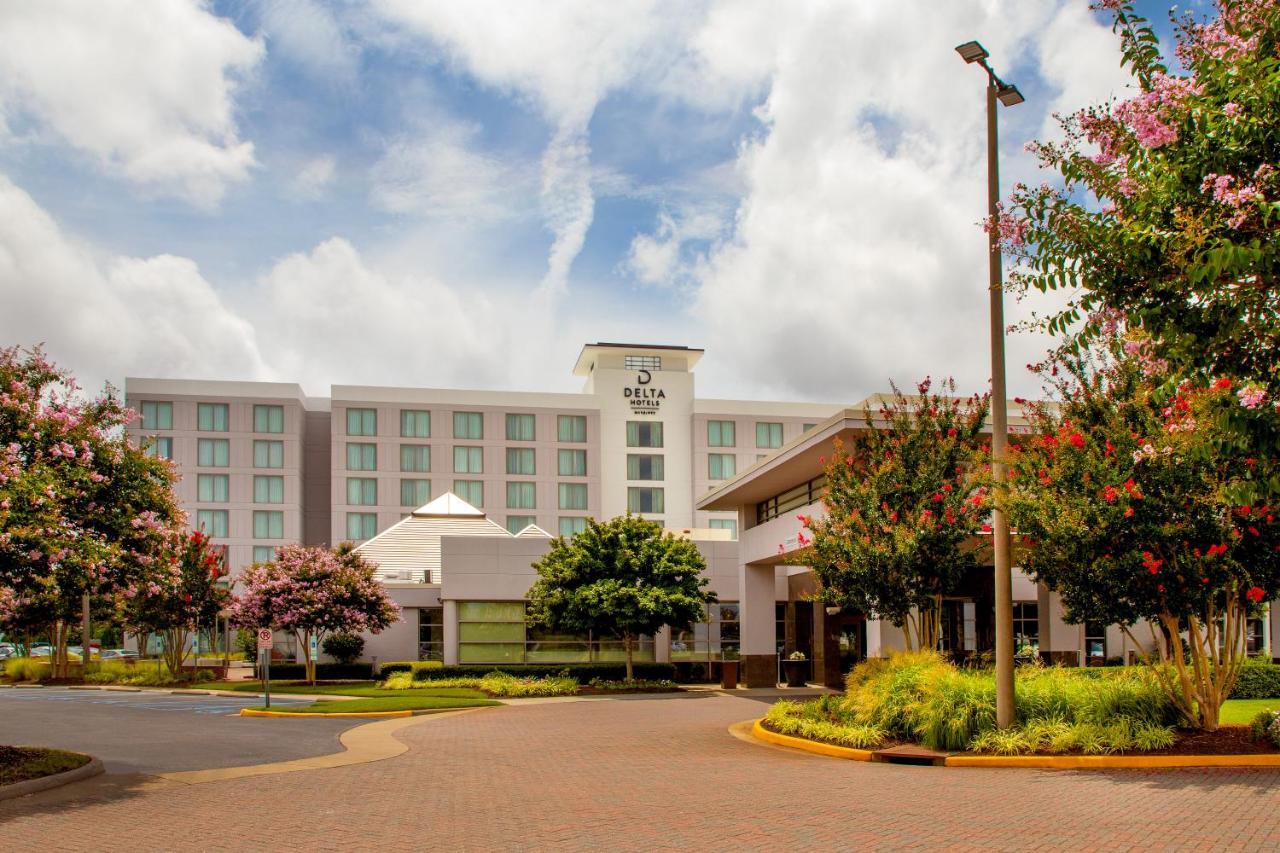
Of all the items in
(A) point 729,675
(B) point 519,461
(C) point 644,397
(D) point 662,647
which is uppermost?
(C) point 644,397

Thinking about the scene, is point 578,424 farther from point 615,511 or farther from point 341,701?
point 341,701

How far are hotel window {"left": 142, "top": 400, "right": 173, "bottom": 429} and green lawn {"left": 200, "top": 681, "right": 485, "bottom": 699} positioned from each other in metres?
41.1

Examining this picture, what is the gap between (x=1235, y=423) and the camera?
27.6 ft

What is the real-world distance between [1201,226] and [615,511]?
75632 mm

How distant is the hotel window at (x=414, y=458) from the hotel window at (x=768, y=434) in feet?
76.0

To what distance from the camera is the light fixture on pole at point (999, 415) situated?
52.7 ft

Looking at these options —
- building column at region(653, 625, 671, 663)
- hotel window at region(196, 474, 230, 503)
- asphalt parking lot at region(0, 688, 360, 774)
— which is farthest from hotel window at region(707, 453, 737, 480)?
asphalt parking lot at region(0, 688, 360, 774)

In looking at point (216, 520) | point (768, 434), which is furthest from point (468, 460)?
point (768, 434)

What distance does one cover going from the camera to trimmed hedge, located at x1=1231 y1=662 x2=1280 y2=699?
22.9 meters

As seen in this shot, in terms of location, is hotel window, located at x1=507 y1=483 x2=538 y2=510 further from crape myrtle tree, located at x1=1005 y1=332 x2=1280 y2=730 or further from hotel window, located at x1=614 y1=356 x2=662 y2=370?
crape myrtle tree, located at x1=1005 y1=332 x2=1280 y2=730

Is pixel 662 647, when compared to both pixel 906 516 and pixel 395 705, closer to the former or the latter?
pixel 395 705

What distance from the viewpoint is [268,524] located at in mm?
81625

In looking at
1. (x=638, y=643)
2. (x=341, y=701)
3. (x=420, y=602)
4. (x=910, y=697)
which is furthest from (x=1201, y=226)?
(x=420, y=602)

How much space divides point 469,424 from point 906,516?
211 feet
